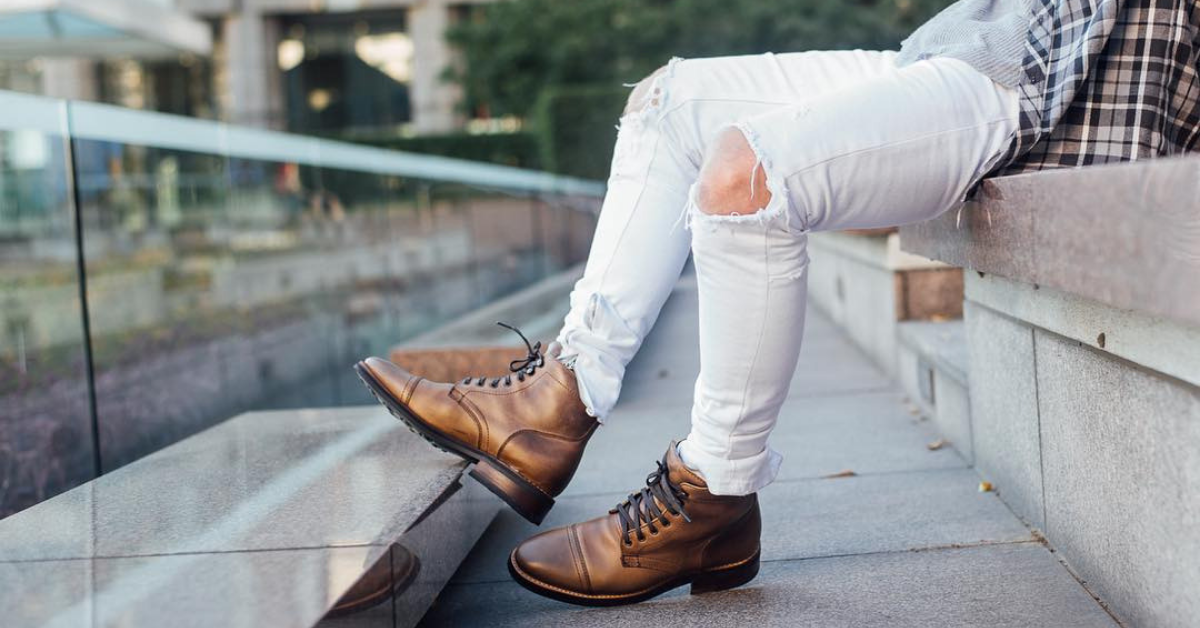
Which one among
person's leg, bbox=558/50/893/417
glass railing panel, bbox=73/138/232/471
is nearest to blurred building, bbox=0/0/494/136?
glass railing panel, bbox=73/138/232/471

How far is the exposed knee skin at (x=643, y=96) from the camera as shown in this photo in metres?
1.75

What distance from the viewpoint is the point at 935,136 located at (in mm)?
1427

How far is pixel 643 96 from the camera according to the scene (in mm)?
1782

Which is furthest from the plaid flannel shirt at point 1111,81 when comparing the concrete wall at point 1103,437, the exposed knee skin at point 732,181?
the exposed knee skin at point 732,181

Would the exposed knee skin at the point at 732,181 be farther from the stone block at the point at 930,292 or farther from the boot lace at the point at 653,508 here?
the stone block at the point at 930,292

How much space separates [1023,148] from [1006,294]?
46cm

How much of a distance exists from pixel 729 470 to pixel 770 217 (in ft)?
1.17

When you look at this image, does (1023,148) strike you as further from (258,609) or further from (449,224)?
(449,224)

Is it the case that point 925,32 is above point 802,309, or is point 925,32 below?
above

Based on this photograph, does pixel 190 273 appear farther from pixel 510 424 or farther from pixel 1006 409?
pixel 1006 409

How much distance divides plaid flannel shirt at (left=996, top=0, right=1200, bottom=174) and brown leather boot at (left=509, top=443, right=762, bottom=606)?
64cm

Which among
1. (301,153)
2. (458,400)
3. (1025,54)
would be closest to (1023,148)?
(1025,54)

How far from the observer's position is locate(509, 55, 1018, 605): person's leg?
4.50ft

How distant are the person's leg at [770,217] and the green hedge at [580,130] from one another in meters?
16.3
